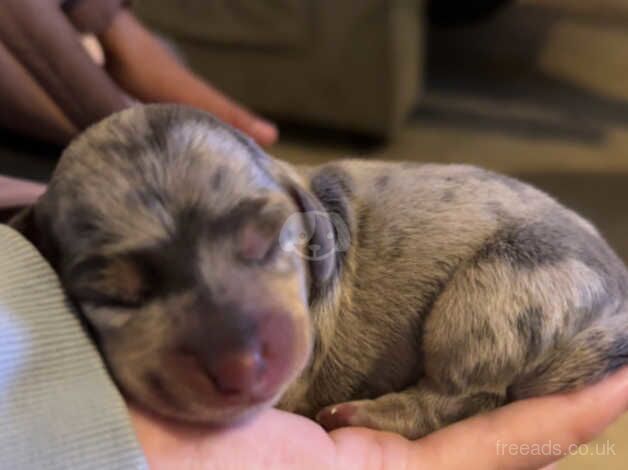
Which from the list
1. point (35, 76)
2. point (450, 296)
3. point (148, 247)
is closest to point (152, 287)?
point (148, 247)

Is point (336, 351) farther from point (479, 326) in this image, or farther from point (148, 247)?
point (148, 247)

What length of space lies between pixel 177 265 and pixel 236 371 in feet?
0.56

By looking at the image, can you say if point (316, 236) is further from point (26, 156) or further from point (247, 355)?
point (26, 156)

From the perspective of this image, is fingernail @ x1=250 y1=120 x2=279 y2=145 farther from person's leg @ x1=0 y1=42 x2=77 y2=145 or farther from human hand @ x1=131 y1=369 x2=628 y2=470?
human hand @ x1=131 y1=369 x2=628 y2=470

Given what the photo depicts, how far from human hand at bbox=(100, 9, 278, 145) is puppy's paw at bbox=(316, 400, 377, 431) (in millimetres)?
821

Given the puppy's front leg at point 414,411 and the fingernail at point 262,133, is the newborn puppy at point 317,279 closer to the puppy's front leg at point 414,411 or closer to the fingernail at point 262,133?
the puppy's front leg at point 414,411

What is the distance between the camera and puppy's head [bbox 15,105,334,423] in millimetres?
1037

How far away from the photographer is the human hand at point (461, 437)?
116 centimetres

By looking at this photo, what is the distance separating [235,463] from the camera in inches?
43.8

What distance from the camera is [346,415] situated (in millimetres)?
1293

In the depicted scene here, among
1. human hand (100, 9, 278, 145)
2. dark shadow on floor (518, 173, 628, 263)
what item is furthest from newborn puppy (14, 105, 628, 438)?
dark shadow on floor (518, 173, 628, 263)

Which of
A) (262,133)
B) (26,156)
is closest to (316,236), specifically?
(262,133)

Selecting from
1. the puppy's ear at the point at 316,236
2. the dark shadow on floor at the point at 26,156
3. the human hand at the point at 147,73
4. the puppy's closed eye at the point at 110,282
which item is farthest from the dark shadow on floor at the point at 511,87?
the puppy's closed eye at the point at 110,282

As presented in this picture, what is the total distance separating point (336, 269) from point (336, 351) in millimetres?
141
